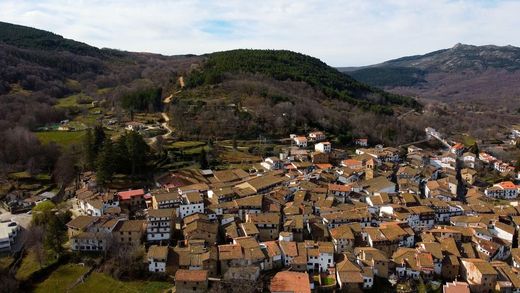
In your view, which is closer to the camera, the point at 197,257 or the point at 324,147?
the point at 197,257

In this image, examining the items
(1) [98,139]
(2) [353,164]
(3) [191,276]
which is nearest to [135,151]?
(1) [98,139]

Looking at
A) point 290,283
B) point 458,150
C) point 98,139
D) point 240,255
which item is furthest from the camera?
point 458,150

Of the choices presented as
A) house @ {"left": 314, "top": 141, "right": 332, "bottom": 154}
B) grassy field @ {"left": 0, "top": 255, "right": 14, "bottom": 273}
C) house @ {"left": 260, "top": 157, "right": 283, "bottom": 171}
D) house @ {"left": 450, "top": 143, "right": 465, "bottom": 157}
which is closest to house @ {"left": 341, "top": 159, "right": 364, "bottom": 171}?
house @ {"left": 314, "top": 141, "right": 332, "bottom": 154}

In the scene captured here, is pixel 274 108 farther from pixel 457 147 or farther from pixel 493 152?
pixel 493 152

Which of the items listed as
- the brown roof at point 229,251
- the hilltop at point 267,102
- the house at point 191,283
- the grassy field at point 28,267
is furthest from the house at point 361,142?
the grassy field at point 28,267

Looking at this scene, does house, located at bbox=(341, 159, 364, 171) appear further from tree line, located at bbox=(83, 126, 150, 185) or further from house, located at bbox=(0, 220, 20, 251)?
house, located at bbox=(0, 220, 20, 251)

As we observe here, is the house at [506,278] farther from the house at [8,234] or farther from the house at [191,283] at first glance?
the house at [8,234]

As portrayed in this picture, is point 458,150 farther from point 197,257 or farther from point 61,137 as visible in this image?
point 61,137
